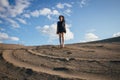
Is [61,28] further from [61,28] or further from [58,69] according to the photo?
[58,69]

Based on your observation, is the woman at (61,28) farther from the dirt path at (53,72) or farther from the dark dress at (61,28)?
the dirt path at (53,72)

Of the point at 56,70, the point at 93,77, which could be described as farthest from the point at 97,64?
the point at 56,70

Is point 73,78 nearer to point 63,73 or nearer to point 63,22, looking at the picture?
point 63,73

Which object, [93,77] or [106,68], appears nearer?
[93,77]

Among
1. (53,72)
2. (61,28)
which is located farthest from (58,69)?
(61,28)

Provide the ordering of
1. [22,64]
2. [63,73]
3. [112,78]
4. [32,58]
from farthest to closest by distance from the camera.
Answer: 1. [32,58]
2. [22,64]
3. [63,73]
4. [112,78]

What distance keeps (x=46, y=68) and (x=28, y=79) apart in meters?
0.85

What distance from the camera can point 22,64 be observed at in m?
6.12

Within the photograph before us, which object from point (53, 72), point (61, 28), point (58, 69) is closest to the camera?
point (53, 72)

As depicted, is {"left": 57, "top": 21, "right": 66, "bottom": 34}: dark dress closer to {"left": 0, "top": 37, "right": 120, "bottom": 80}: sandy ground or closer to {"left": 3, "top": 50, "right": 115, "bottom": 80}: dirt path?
{"left": 0, "top": 37, "right": 120, "bottom": 80}: sandy ground

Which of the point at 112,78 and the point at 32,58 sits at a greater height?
the point at 32,58

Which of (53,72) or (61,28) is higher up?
(61,28)


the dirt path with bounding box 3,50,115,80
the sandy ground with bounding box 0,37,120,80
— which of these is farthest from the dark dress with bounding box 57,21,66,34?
the dirt path with bounding box 3,50,115,80

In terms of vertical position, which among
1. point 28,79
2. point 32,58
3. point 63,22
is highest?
point 63,22
